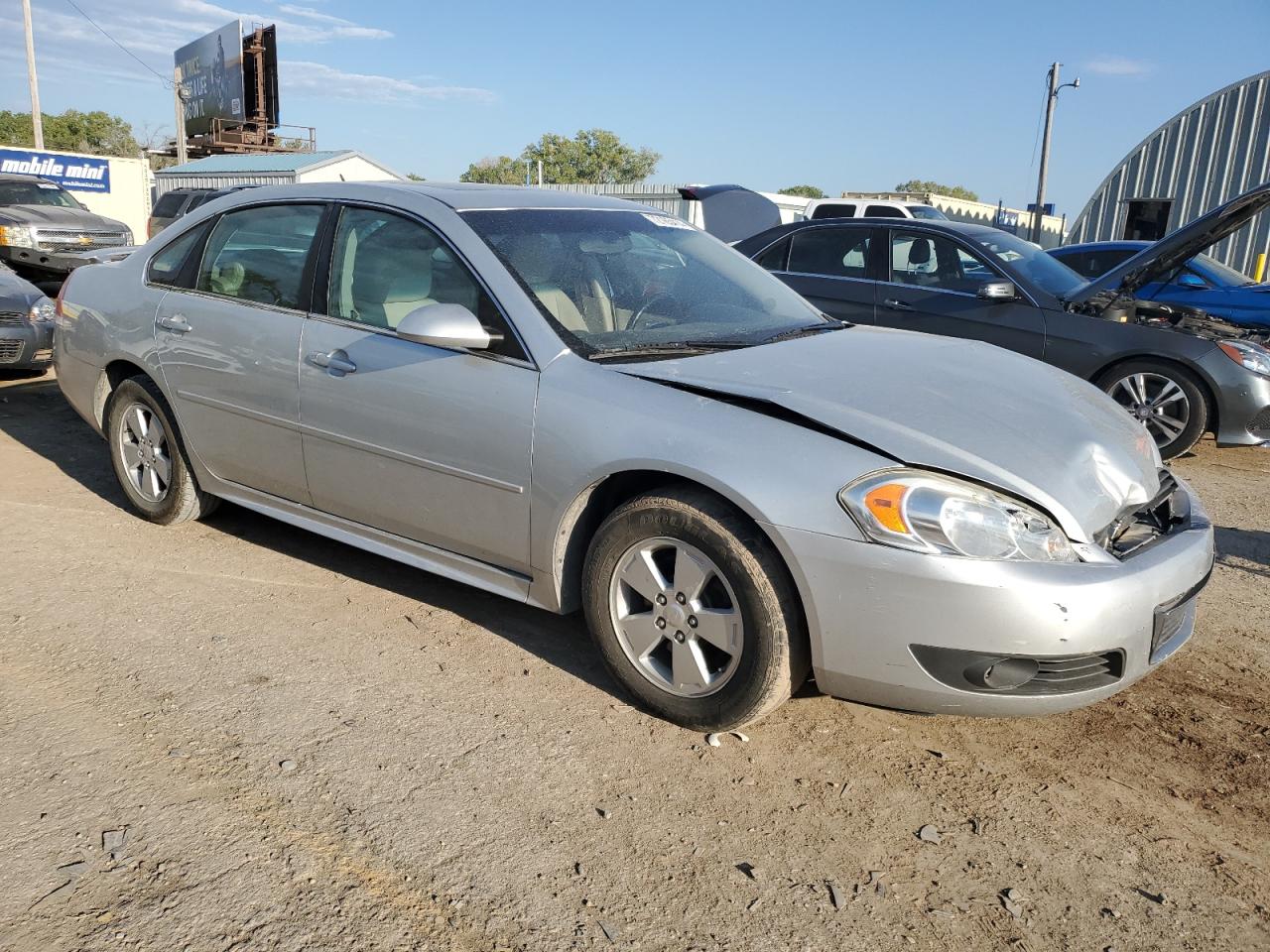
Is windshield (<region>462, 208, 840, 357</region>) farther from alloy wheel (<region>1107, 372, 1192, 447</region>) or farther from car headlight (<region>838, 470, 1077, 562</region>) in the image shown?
alloy wheel (<region>1107, 372, 1192, 447</region>)

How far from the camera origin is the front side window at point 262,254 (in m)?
4.07

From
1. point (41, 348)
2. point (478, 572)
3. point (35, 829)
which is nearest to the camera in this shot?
point (35, 829)

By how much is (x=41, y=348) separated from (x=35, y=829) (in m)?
6.40

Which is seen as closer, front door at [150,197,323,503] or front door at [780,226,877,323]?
front door at [150,197,323,503]

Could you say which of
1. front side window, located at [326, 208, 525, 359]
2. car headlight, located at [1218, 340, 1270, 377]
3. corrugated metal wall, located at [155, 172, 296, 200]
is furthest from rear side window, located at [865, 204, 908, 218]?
corrugated metal wall, located at [155, 172, 296, 200]

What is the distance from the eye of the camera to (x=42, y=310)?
25.9 feet

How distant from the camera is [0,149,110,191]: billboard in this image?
88.3ft

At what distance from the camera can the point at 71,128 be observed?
6122 centimetres

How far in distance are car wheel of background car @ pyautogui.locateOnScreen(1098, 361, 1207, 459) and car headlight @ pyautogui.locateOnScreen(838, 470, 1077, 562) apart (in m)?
4.72

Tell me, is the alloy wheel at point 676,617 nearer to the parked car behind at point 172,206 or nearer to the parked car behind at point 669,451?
the parked car behind at point 669,451

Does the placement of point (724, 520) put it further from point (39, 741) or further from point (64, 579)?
point (64, 579)

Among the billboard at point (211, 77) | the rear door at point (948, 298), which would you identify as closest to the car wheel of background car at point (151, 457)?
the rear door at point (948, 298)

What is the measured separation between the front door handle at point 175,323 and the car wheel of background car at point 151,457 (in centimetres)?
33

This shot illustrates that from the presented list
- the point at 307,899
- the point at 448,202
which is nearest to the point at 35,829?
the point at 307,899
